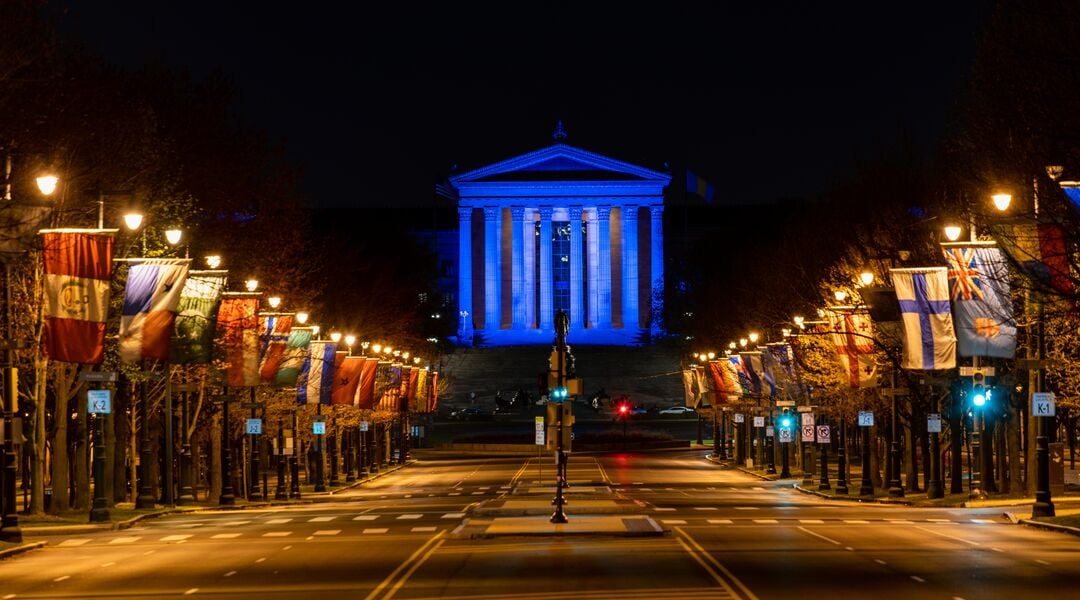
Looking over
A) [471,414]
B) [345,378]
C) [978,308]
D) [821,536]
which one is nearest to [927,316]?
[978,308]

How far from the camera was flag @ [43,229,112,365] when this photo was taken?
38.2 meters

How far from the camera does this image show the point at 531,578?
28.5 metres

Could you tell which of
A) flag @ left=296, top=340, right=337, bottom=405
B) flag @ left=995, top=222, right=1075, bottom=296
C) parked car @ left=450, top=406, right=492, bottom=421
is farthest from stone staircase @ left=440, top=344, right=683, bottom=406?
flag @ left=995, top=222, right=1075, bottom=296

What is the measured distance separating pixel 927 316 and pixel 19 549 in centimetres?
2112

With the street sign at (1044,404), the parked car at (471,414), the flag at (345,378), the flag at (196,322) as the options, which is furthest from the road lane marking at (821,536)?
the parked car at (471,414)

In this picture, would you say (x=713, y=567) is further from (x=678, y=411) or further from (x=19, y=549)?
(x=678, y=411)

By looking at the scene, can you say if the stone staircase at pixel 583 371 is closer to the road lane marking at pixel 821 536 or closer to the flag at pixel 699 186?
the flag at pixel 699 186

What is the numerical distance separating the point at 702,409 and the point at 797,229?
27684 mm

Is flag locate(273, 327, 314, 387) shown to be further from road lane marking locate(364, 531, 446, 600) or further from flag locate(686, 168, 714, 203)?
flag locate(686, 168, 714, 203)

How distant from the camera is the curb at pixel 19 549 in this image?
3666 cm

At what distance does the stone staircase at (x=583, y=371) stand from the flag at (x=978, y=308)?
121607 mm

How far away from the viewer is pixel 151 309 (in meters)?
42.2

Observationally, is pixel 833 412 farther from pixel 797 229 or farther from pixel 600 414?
pixel 600 414

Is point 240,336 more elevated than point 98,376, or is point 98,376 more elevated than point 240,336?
point 240,336
